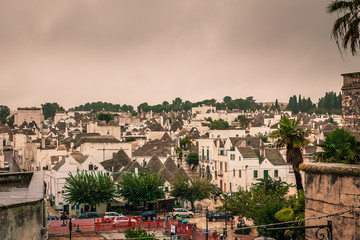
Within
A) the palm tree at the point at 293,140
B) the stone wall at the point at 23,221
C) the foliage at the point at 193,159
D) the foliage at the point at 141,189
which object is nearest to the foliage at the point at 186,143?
the foliage at the point at 193,159

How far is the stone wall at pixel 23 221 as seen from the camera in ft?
20.3

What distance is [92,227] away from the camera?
119ft

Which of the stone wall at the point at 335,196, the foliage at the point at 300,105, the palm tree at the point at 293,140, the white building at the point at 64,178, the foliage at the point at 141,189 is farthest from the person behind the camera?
the foliage at the point at 300,105

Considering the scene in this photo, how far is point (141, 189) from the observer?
1816 inches

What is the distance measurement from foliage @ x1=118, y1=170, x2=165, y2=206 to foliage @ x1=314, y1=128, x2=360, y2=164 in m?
37.8

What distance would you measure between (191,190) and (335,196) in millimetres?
41631

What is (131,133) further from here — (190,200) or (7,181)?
(7,181)

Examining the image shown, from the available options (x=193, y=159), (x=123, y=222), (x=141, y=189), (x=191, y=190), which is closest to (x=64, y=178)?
(x=141, y=189)

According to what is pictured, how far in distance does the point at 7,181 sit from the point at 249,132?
99228mm

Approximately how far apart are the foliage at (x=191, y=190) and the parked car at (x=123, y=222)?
1176 cm

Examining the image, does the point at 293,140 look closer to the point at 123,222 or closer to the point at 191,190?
the point at 123,222

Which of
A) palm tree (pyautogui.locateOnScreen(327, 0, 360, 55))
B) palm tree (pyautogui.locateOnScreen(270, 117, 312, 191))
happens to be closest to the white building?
palm tree (pyautogui.locateOnScreen(270, 117, 312, 191))

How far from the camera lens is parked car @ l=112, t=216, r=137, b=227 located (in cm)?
3589

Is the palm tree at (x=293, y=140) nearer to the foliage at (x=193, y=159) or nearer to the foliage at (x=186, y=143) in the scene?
the foliage at (x=193, y=159)
